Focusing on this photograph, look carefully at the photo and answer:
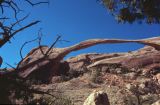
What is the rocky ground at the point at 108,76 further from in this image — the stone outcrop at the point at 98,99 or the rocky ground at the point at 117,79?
the stone outcrop at the point at 98,99

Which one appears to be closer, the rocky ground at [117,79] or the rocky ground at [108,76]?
the rocky ground at [108,76]

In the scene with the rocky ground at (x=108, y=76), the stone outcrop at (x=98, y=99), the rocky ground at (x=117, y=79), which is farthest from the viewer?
the rocky ground at (x=117, y=79)

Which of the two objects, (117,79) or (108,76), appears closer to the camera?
(117,79)

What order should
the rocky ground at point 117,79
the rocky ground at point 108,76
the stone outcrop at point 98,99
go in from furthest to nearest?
the rocky ground at point 117,79
the rocky ground at point 108,76
the stone outcrop at point 98,99

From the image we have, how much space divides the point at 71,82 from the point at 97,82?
1.52 m

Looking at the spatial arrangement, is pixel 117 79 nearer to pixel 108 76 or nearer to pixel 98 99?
pixel 108 76

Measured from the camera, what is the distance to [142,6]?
73.2 ft

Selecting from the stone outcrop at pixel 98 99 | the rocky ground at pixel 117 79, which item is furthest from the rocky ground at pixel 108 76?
the stone outcrop at pixel 98 99

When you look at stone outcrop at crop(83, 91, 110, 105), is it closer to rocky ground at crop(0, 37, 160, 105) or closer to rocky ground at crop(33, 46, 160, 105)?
rocky ground at crop(0, 37, 160, 105)

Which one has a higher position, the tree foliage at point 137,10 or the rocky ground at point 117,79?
the tree foliage at point 137,10

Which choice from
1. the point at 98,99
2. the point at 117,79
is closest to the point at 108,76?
the point at 117,79

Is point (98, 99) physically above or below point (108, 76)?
above

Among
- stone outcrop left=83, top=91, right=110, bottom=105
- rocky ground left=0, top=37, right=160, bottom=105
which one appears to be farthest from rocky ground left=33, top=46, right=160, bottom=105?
stone outcrop left=83, top=91, right=110, bottom=105

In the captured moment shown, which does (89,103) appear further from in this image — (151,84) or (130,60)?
(130,60)
